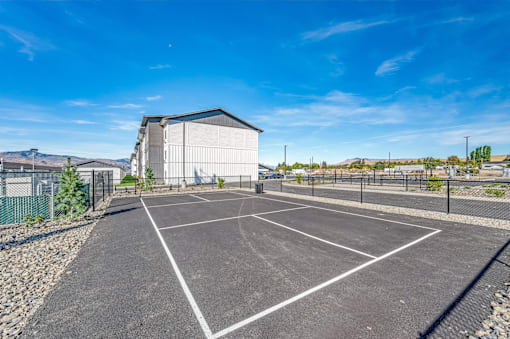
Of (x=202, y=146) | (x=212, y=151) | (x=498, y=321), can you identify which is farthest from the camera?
(x=212, y=151)

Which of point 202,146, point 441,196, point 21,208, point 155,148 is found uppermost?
point 155,148

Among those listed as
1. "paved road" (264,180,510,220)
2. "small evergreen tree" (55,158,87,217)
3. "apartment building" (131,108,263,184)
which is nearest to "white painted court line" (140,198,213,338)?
"small evergreen tree" (55,158,87,217)

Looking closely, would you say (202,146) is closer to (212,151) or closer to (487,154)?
(212,151)

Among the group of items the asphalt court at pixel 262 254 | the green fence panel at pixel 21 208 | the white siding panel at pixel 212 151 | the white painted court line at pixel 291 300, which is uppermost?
A: the white siding panel at pixel 212 151

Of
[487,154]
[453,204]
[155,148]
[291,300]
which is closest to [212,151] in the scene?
[155,148]

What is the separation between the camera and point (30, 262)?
525 centimetres

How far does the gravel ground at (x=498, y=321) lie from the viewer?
9.46 feet

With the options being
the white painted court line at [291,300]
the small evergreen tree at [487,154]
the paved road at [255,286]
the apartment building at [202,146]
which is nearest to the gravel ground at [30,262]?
the paved road at [255,286]

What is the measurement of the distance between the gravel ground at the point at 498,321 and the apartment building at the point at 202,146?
29004 mm

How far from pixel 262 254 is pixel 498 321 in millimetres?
4277

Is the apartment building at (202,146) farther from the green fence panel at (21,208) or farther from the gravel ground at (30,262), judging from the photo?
the gravel ground at (30,262)

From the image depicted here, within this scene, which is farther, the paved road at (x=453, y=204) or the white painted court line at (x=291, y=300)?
the paved road at (x=453, y=204)

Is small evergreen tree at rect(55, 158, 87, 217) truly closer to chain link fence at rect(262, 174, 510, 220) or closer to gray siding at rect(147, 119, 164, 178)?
chain link fence at rect(262, 174, 510, 220)

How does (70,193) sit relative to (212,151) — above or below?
below
